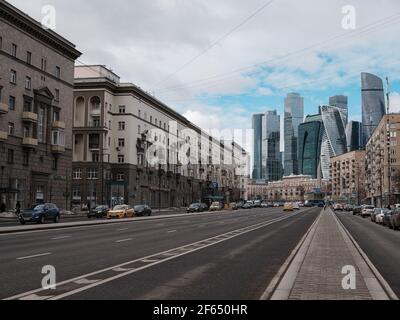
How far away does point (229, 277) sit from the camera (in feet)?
37.6

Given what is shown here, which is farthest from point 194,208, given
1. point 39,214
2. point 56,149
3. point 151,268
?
point 151,268

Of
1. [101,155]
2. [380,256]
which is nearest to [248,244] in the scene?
[380,256]

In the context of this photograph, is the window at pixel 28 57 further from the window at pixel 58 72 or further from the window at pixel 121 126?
the window at pixel 121 126

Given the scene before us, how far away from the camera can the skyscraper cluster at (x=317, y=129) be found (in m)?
60.3

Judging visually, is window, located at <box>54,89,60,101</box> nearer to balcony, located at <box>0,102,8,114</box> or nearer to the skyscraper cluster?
balcony, located at <box>0,102,8,114</box>

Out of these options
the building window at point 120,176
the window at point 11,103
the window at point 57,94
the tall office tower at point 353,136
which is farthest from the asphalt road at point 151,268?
the tall office tower at point 353,136

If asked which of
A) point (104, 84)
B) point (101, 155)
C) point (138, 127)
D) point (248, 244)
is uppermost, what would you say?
point (104, 84)

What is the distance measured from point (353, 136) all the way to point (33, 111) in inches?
5129

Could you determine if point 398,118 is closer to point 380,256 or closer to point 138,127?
point 138,127

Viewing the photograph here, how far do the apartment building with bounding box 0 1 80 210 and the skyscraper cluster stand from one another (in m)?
26.3

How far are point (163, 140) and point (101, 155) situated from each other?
2311cm

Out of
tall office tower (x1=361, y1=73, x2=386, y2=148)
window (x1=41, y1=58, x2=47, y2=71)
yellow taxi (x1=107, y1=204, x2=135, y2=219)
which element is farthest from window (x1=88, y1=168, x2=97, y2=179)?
tall office tower (x1=361, y1=73, x2=386, y2=148)

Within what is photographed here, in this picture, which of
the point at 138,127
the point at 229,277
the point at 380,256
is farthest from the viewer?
the point at 138,127

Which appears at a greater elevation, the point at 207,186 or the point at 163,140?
the point at 163,140
